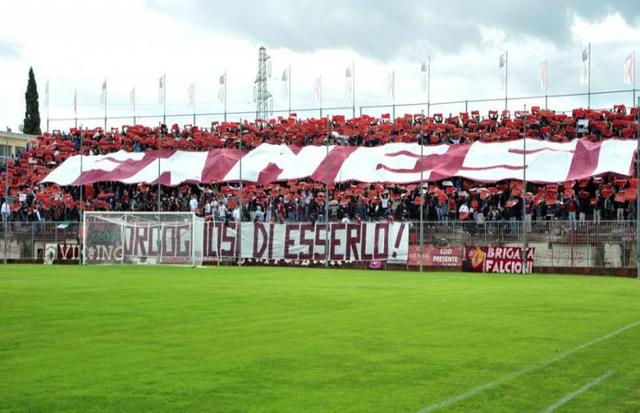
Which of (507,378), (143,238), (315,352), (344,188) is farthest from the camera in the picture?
(344,188)

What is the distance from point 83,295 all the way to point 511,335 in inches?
437

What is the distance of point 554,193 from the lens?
136ft

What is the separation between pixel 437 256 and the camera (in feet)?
128

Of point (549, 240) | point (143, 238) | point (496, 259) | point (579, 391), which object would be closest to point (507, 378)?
point (579, 391)

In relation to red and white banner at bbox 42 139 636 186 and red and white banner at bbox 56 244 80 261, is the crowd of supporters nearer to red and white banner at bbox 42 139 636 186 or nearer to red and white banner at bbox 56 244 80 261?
red and white banner at bbox 42 139 636 186

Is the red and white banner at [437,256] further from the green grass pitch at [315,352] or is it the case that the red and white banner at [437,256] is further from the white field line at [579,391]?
A: the white field line at [579,391]

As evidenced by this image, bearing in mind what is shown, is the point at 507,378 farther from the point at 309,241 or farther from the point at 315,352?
the point at 309,241

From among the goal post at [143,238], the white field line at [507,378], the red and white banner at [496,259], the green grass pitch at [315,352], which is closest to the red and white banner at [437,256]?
the red and white banner at [496,259]

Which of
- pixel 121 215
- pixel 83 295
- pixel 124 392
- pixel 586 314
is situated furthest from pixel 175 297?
pixel 121 215

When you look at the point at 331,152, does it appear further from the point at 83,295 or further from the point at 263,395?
the point at 263,395

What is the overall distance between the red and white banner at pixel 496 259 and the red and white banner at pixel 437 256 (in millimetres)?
355

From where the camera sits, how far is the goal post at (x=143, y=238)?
137 ft

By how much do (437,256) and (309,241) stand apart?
5969mm

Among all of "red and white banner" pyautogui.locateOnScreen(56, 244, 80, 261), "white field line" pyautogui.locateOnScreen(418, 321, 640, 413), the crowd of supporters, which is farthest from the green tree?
"white field line" pyautogui.locateOnScreen(418, 321, 640, 413)
